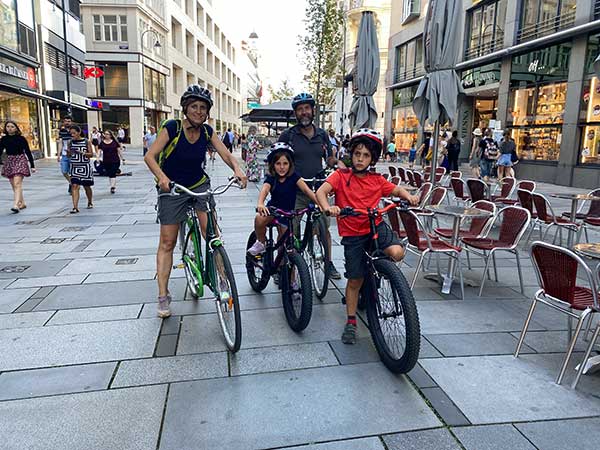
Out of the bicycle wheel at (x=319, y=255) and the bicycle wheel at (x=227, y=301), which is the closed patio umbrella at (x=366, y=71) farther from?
the bicycle wheel at (x=227, y=301)

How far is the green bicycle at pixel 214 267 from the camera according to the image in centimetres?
346

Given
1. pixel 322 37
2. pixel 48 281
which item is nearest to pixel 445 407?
pixel 48 281

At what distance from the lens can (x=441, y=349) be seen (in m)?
3.61

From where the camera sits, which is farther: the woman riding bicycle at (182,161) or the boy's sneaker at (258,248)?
the boy's sneaker at (258,248)

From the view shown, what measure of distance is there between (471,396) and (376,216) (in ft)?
4.37

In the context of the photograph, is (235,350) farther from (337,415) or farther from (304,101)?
(304,101)

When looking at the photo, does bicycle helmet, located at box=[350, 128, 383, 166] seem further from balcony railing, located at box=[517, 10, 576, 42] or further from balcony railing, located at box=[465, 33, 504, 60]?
balcony railing, located at box=[465, 33, 504, 60]

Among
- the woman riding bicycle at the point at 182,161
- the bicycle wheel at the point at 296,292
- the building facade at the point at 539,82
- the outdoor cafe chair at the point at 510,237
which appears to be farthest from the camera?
the building facade at the point at 539,82

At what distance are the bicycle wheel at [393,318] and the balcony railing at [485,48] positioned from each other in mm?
18604

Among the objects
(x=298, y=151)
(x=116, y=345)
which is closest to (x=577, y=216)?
(x=298, y=151)

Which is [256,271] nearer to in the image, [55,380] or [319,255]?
[319,255]

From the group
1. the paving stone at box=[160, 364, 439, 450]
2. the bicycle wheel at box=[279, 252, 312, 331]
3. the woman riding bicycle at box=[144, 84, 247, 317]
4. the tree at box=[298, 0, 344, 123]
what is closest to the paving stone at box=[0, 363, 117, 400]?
the paving stone at box=[160, 364, 439, 450]

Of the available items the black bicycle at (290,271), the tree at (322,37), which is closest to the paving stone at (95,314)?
the black bicycle at (290,271)

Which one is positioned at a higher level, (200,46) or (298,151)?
(200,46)
